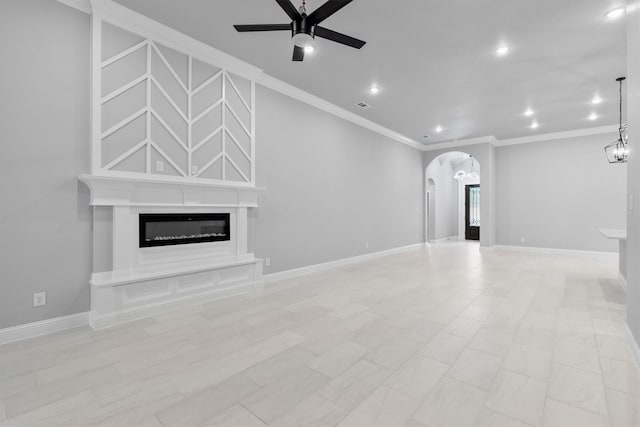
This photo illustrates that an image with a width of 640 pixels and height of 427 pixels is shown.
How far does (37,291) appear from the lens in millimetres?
2852

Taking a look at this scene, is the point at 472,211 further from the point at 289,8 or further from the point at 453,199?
the point at 289,8

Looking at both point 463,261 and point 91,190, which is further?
point 463,261

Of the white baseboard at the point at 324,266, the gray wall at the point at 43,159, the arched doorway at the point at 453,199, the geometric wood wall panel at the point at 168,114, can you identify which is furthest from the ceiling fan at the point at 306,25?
the arched doorway at the point at 453,199

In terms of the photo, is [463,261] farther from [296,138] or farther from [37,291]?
[37,291]

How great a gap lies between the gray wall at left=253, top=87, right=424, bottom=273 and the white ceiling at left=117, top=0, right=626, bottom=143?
0.61 m

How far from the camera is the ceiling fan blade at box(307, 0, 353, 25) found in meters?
2.32

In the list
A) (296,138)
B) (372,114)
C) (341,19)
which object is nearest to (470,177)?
(372,114)

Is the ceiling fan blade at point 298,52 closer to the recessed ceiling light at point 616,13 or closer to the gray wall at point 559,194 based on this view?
the recessed ceiling light at point 616,13

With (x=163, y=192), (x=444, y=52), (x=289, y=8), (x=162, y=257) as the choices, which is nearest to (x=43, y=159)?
(x=163, y=192)

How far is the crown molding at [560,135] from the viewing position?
24.9ft

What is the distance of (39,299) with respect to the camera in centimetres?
286

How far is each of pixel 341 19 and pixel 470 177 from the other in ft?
34.4

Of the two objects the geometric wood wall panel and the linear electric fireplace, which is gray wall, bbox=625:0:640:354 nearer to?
the geometric wood wall panel

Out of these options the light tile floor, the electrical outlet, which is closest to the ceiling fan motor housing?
the light tile floor
